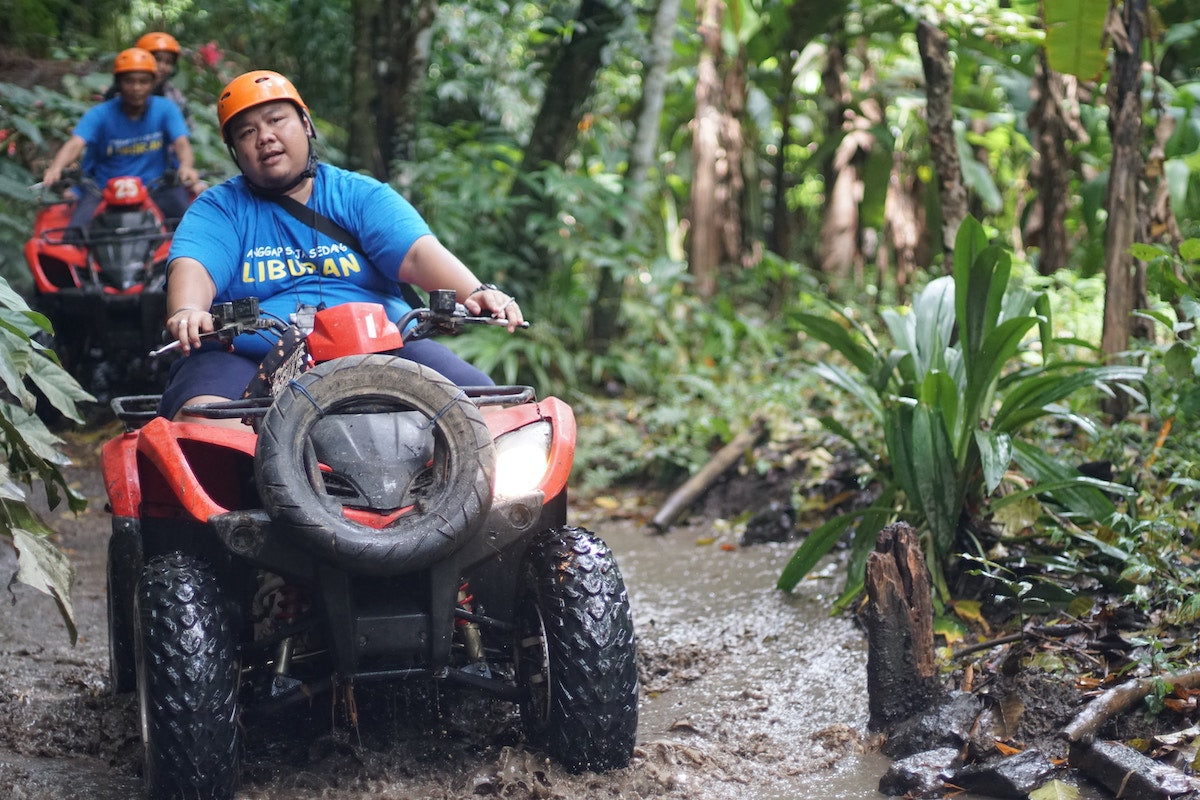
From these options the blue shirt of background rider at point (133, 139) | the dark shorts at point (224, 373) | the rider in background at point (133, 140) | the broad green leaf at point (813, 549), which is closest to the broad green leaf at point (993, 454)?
the broad green leaf at point (813, 549)

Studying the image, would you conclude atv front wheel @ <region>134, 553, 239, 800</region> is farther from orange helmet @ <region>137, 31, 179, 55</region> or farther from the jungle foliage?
orange helmet @ <region>137, 31, 179, 55</region>

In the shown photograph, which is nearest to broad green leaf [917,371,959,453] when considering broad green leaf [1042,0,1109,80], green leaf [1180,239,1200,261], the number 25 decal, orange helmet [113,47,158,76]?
green leaf [1180,239,1200,261]

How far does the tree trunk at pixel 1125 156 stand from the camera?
505 cm

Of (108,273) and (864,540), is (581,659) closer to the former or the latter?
(864,540)

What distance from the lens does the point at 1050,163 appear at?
6723 millimetres

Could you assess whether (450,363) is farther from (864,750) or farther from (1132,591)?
(1132,591)

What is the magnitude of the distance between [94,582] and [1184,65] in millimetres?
8301

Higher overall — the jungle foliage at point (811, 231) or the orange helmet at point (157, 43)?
the orange helmet at point (157, 43)

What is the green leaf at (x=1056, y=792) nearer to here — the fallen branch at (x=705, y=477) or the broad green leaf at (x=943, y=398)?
the broad green leaf at (x=943, y=398)

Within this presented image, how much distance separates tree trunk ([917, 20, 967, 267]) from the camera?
5422 millimetres

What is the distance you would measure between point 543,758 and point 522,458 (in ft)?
2.52

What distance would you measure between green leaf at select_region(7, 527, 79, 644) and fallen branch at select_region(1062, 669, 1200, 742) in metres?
2.55

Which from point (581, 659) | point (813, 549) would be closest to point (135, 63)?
point (813, 549)

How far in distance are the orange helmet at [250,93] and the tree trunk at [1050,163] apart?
4.27 metres
